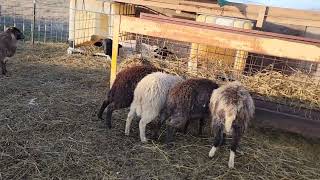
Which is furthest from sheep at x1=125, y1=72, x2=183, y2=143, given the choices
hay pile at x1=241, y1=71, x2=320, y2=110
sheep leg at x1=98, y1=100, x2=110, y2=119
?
hay pile at x1=241, y1=71, x2=320, y2=110

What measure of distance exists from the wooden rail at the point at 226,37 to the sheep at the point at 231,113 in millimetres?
742

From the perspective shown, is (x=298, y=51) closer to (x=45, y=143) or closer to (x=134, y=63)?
(x=134, y=63)

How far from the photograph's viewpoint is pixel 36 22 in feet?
46.3

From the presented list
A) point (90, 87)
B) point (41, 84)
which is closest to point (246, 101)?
point (90, 87)

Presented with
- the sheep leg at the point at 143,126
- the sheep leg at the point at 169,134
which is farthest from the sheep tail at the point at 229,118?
the sheep leg at the point at 143,126

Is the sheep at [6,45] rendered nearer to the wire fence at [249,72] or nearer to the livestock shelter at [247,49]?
the livestock shelter at [247,49]

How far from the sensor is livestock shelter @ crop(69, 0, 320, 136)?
4910 millimetres

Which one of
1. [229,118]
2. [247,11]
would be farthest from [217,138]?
[247,11]

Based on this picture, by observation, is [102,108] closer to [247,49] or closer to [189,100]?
[189,100]

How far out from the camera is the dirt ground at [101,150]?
4.07m

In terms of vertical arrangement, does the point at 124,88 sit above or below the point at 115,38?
below

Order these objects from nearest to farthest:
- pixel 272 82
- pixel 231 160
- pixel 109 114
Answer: pixel 231 160
pixel 109 114
pixel 272 82

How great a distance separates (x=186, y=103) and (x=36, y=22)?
1115cm

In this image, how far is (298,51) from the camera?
469 centimetres
